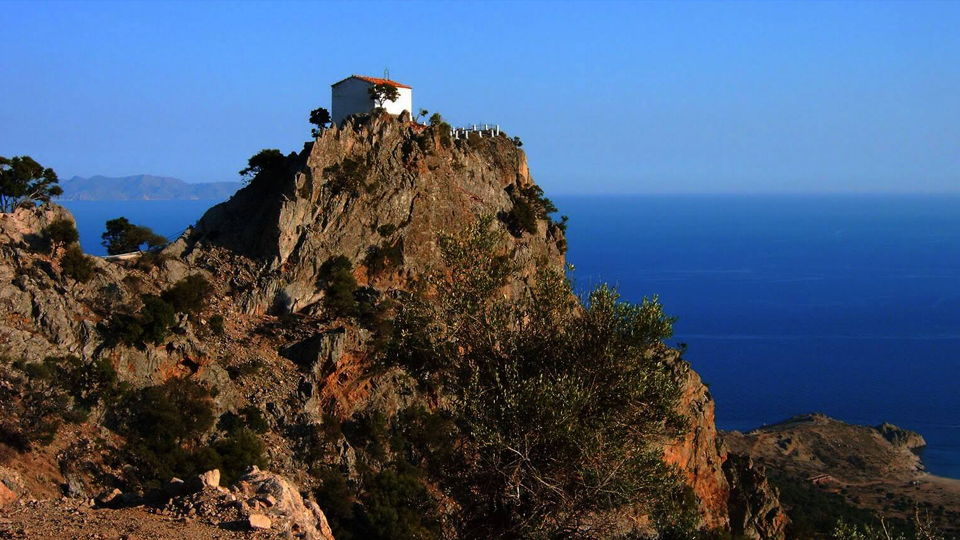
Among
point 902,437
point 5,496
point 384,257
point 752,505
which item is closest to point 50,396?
point 5,496

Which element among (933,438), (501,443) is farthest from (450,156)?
(933,438)

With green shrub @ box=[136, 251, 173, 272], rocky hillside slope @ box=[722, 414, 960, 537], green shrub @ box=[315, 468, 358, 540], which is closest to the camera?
green shrub @ box=[315, 468, 358, 540]

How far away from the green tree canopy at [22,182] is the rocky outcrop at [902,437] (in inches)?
2479

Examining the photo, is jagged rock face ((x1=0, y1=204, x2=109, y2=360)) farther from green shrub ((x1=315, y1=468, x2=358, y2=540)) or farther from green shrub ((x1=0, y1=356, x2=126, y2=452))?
green shrub ((x1=315, y1=468, x2=358, y2=540))

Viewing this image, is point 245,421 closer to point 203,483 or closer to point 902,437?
point 203,483

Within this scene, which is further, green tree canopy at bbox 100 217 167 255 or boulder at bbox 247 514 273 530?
green tree canopy at bbox 100 217 167 255

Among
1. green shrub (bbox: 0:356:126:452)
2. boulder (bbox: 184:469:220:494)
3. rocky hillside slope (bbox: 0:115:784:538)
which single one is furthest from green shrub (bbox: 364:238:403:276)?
boulder (bbox: 184:469:220:494)

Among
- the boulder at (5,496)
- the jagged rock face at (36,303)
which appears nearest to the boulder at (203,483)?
the boulder at (5,496)

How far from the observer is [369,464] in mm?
27000

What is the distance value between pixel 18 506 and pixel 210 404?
13.2m

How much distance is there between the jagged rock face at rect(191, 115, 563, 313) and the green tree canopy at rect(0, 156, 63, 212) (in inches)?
222

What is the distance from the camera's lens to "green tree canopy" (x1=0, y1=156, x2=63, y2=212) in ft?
96.0

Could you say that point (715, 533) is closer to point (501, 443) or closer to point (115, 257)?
point (501, 443)

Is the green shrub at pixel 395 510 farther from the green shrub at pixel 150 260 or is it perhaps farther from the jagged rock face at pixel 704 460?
the jagged rock face at pixel 704 460
